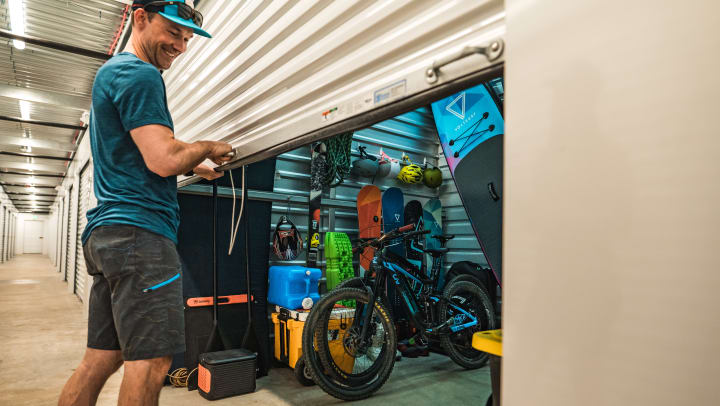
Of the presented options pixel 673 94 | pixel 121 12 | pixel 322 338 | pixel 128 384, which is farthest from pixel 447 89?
pixel 121 12

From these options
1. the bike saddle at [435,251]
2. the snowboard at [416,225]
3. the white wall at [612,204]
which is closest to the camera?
the white wall at [612,204]

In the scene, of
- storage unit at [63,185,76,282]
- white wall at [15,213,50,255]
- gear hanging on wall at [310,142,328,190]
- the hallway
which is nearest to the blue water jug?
gear hanging on wall at [310,142,328,190]

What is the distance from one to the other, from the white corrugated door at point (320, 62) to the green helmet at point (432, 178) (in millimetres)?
3242

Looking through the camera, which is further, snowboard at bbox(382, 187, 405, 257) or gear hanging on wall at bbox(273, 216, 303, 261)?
snowboard at bbox(382, 187, 405, 257)

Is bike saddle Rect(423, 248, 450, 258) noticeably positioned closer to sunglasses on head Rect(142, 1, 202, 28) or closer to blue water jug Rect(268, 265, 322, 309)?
blue water jug Rect(268, 265, 322, 309)

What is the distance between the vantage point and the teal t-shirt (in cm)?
144

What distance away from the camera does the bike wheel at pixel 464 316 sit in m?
3.71

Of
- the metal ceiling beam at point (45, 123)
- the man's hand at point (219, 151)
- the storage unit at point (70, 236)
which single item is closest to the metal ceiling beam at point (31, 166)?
the storage unit at point (70, 236)

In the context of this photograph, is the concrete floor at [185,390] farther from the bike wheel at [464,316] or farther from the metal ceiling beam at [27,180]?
the metal ceiling beam at [27,180]

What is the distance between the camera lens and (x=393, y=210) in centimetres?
459

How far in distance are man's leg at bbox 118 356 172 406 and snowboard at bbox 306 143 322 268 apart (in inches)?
99.7

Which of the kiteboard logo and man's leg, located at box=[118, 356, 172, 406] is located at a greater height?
the kiteboard logo

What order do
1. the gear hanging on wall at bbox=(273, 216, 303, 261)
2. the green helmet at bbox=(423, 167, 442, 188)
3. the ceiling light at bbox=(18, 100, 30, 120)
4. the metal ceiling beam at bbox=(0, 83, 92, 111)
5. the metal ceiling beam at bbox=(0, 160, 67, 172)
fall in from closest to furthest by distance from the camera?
the gear hanging on wall at bbox=(273, 216, 303, 261), the green helmet at bbox=(423, 167, 442, 188), the metal ceiling beam at bbox=(0, 83, 92, 111), the ceiling light at bbox=(18, 100, 30, 120), the metal ceiling beam at bbox=(0, 160, 67, 172)

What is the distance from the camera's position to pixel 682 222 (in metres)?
0.58
